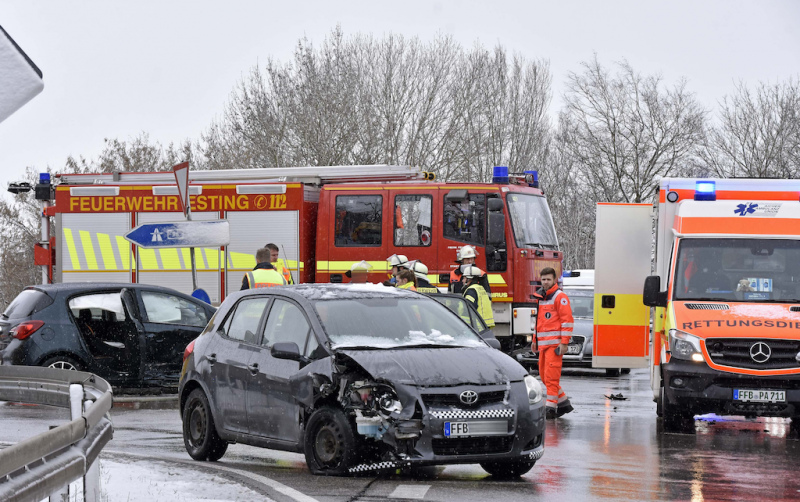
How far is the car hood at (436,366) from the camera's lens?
7.66 m

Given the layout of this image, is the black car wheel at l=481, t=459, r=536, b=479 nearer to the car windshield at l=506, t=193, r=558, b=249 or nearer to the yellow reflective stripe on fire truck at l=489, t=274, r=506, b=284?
the yellow reflective stripe on fire truck at l=489, t=274, r=506, b=284

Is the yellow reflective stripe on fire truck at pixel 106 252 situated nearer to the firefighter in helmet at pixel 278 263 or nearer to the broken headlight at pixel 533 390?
the firefighter in helmet at pixel 278 263

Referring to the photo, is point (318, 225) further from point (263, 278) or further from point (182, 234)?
point (263, 278)

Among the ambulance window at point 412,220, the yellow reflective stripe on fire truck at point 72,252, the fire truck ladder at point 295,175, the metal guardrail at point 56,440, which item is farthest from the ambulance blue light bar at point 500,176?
the metal guardrail at point 56,440

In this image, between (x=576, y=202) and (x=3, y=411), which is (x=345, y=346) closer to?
(x=3, y=411)

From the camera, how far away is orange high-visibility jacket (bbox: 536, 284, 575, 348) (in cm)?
1159

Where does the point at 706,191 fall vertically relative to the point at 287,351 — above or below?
above

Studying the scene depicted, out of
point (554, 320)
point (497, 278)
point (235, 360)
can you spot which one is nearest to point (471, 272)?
point (554, 320)

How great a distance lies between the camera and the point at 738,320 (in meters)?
10.7

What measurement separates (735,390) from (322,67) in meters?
27.6

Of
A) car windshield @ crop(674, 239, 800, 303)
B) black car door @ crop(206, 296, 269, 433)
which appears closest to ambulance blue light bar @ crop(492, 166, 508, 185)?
car windshield @ crop(674, 239, 800, 303)

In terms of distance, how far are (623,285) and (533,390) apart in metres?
5.32

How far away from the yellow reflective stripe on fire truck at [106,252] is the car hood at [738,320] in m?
10.3

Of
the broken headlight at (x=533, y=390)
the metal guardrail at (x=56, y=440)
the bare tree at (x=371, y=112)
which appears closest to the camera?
the metal guardrail at (x=56, y=440)
